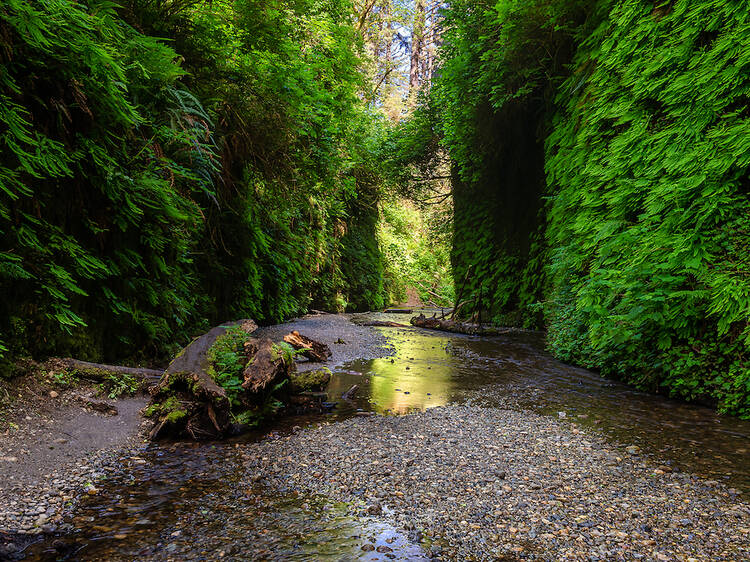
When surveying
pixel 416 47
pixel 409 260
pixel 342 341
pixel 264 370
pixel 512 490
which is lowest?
pixel 342 341

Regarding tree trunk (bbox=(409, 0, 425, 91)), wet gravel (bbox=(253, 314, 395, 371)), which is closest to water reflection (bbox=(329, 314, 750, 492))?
wet gravel (bbox=(253, 314, 395, 371))

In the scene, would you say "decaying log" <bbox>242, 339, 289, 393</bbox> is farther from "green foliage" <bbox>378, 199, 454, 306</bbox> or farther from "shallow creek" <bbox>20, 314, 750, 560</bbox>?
"green foliage" <bbox>378, 199, 454, 306</bbox>

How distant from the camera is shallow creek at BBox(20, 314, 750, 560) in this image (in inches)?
76.5

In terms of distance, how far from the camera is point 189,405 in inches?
135

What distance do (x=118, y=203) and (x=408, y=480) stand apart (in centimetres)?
368

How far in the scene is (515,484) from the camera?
8.46 ft

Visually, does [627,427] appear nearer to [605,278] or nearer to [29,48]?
[605,278]

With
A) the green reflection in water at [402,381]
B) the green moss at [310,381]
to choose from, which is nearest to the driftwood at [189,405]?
the green moss at [310,381]

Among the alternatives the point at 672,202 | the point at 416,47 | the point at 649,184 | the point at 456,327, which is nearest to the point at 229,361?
the point at 672,202

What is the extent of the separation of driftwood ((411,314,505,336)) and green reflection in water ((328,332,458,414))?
2.72 m

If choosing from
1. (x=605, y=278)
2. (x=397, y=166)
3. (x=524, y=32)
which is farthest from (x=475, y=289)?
(x=605, y=278)

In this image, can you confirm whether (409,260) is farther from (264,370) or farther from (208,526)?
(208,526)

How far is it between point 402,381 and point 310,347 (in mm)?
1793

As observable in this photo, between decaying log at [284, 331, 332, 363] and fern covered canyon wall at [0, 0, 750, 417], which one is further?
decaying log at [284, 331, 332, 363]
